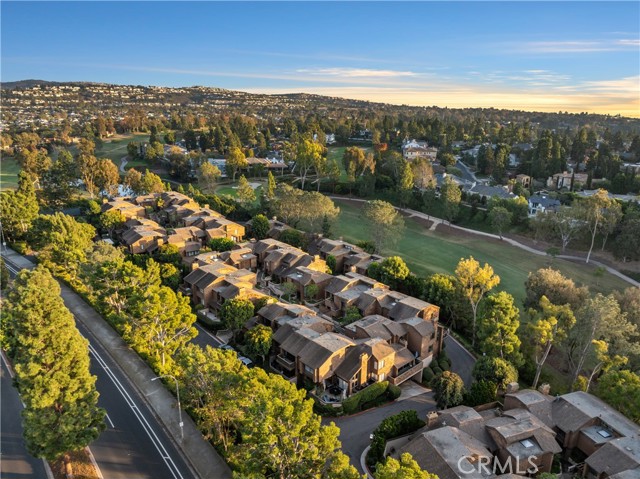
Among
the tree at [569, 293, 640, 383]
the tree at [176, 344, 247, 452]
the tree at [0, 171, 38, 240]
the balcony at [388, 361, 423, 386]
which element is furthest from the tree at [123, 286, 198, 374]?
the tree at [0, 171, 38, 240]

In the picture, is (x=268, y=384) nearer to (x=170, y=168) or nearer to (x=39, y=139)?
(x=170, y=168)

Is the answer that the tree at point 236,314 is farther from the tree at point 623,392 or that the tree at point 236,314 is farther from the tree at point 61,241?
the tree at point 623,392

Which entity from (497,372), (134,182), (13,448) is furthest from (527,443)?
(134,182)

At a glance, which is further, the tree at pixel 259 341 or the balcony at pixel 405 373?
the tree at pixel 259 341

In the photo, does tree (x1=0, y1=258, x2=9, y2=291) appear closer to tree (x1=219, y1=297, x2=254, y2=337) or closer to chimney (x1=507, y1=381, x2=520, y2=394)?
tree (x1=219, y1=297, x2=254, y2=337)

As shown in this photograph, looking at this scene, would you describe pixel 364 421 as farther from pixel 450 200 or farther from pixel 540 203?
pixel 540 203

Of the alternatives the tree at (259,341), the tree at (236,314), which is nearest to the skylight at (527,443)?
the tree at (259,341)

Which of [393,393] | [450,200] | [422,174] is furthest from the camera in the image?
[422,174]

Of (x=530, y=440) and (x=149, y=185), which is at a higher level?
(x=149, y=185)
